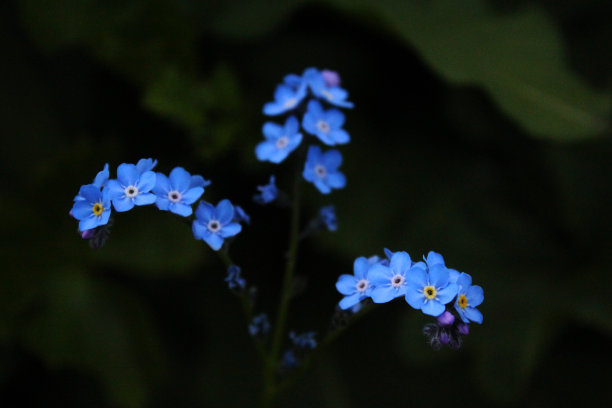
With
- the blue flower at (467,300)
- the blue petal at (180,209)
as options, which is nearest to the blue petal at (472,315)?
the blue flower at (467,300)

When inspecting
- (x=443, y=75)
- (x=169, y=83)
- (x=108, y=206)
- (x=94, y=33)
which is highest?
(x=94, y=33)

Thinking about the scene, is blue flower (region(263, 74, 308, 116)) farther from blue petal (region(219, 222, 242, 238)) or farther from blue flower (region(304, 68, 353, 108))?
blue petal (region(219, 222, 242, 238))

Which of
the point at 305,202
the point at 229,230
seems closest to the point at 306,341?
the point at 229,230

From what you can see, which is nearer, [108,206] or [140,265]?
[108,206]

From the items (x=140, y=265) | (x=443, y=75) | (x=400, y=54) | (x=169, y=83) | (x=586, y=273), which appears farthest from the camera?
(x=400, y=54)

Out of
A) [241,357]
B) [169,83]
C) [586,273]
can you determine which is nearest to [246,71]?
[169,83]

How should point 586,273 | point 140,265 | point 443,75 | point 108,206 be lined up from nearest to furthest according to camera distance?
point 108,206, point 443,75, point 140,265, point 586,273

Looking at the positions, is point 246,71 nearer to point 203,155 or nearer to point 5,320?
point 203,155

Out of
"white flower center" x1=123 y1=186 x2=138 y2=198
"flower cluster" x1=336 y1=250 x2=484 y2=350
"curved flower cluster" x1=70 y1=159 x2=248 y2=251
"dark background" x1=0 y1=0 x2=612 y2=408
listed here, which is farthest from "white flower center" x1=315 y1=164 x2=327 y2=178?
"dark background" x1=0 y1=0 x2=612 y2=408
